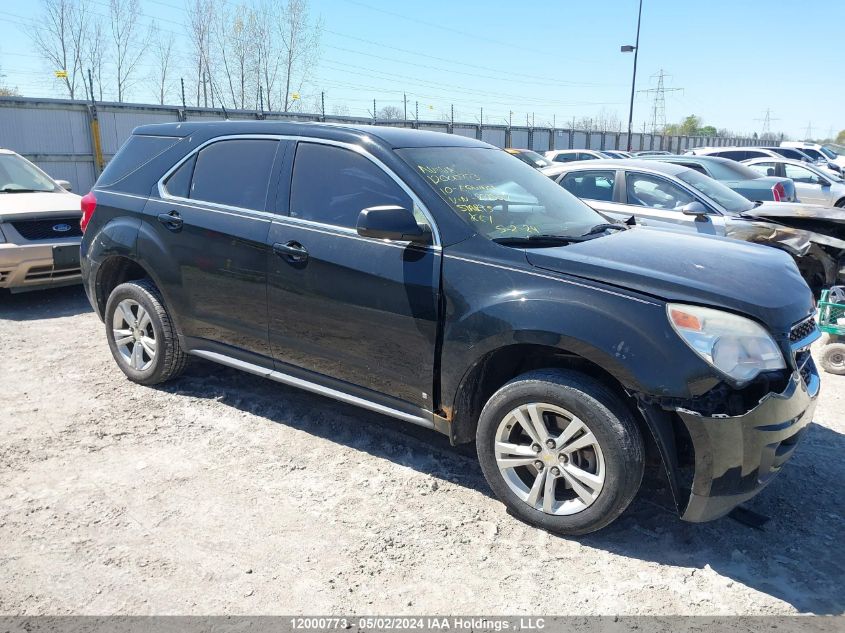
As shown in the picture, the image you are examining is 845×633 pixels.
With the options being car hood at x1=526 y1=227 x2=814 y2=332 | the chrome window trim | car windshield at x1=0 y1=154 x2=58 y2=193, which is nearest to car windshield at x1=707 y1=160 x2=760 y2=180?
car hood at x1=526 y1=227 x2=814 y2=332

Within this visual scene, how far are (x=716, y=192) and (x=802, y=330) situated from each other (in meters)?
→ 5.58

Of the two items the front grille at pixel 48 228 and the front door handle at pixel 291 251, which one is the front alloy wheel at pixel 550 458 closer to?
the front door handle at pixel 291 251

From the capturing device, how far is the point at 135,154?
4906mm

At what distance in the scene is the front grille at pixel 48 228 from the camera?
7113 millimetres

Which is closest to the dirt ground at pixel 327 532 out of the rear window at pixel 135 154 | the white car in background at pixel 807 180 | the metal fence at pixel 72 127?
the rear window at pixel 135 154

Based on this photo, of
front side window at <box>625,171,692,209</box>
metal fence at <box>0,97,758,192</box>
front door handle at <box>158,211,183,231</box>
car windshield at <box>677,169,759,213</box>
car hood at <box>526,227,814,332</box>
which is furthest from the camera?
metal fence at <box>0,97,758,192</box>

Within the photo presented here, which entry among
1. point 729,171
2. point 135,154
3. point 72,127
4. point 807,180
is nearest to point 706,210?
point 729,171

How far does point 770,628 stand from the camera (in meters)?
2.62

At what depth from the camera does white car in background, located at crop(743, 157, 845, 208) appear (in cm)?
1549

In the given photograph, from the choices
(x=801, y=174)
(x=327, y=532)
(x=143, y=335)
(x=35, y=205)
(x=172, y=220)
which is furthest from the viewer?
(x=801, y=174)

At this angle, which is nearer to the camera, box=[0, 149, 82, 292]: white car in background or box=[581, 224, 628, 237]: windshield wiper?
box=[581, 224, 628, 237]: windshield wiper

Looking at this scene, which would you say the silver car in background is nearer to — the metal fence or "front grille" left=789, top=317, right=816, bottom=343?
"front grille" left=789, top=317, right=816, bottom=343

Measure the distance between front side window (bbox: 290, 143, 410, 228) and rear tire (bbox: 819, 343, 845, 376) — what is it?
4.16 meters

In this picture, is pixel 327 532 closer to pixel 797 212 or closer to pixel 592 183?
pixel 592 183
